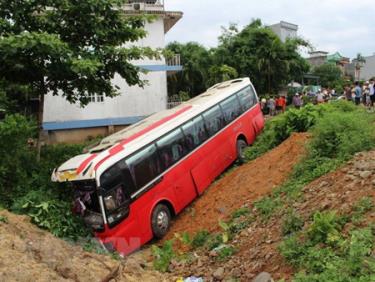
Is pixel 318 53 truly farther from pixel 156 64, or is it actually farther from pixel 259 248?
pixel 259 248

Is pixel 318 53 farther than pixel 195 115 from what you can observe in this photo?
Yes

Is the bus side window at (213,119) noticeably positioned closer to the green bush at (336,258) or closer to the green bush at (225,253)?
the green bush at (225,253)

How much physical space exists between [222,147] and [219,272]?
6.33 meters

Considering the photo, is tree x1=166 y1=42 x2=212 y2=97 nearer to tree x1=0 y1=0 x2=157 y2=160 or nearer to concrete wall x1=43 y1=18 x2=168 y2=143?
concrete wall x1=43 y1=18 x2=168 y2=143

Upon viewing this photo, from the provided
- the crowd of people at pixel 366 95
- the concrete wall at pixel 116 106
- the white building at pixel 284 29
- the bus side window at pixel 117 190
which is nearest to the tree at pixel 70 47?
the bus side window at pixel 117 190

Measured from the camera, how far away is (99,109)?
2423 cm

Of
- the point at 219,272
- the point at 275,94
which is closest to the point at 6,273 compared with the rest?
the point at 219,272

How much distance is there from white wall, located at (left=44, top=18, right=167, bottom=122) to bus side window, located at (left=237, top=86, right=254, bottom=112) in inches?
415

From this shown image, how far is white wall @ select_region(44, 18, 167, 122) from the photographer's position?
23.6m

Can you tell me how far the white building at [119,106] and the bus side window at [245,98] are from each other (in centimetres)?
1006

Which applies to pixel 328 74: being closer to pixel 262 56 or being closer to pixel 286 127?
pixel 262 56

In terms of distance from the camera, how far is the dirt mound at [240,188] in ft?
32.6

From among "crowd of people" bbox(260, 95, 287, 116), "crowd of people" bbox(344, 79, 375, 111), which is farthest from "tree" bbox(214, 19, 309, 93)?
"crowd of people" bbox(344, 79, 375, 111)

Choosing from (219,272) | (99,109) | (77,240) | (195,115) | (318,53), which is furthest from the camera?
(318,53)
